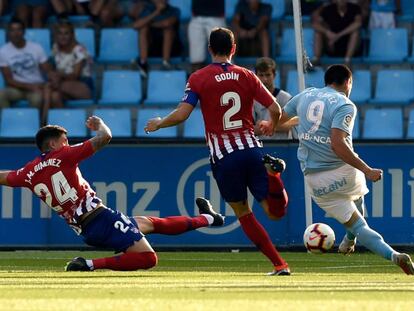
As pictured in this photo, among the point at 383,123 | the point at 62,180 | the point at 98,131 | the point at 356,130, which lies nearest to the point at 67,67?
the point at 356,130

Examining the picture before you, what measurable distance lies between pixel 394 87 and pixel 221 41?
9.11 m

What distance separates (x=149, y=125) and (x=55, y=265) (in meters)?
2.93

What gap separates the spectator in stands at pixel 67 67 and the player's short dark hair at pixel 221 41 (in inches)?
342

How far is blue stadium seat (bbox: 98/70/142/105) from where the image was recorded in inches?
810

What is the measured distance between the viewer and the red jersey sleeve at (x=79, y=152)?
38.2 ft

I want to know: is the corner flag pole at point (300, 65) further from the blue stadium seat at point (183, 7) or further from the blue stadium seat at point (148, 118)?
the blue stadium seat at point (183, 7)

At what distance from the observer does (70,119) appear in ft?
Answer: 65.3

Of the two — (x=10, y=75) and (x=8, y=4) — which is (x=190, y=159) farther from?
(x=8, y=4)

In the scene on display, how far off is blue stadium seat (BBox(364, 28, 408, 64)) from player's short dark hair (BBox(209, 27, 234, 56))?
30.6 ft

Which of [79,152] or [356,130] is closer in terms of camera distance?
[79,152]

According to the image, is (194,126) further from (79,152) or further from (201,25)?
(79,152)

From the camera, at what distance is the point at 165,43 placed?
67.4 ft

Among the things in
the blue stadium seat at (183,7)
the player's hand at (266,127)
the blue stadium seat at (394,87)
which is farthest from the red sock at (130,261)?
the blue stadium seat at (183,7)

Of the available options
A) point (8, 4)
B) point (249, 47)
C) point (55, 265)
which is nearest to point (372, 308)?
point (55, 265)
